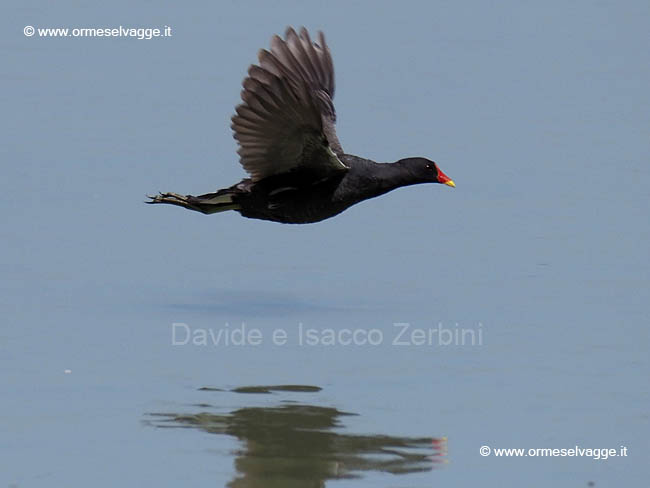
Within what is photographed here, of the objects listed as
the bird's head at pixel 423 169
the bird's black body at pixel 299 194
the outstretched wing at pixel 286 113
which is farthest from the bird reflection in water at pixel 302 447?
the bird's head at pixel 423 169

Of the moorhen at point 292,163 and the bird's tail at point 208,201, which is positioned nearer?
the moorhen at point 292,163

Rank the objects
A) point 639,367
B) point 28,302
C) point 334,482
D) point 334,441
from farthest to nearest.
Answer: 1. point 28,302
2. point 639,367
3. point 334,441
4. point 334,482

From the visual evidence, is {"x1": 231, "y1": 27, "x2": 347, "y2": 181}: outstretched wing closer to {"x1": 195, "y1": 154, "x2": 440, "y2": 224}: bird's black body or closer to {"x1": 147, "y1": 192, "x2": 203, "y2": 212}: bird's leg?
{"x1": 195, "y1": 154, "x2": 440, "y2": 224}: bird's black body

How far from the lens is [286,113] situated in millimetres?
8781

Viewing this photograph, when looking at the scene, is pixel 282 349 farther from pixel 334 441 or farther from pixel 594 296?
pixel 594 296

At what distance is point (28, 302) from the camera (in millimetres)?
9570

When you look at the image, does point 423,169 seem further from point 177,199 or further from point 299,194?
point 177,199

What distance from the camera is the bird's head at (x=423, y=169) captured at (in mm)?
10172

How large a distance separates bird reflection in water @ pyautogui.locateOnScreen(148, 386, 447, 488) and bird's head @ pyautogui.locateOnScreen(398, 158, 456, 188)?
294 centimetres

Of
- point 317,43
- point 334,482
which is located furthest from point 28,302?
point 334,482

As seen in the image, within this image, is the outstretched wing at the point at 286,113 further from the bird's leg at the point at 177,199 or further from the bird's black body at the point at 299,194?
the bird's leg at the point at 177,199

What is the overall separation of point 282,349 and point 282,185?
1330 millimetres

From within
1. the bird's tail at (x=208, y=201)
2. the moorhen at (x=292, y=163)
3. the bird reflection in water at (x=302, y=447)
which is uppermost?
the moorhen at (x=292, y=163)

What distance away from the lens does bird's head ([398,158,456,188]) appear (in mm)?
10172
